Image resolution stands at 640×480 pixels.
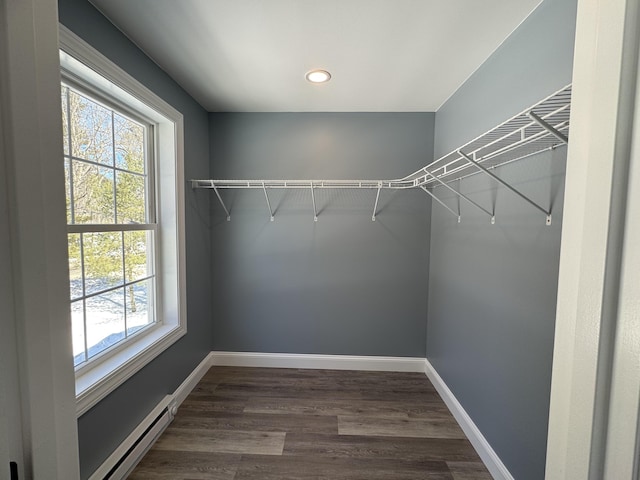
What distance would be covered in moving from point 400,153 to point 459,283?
1.20 m

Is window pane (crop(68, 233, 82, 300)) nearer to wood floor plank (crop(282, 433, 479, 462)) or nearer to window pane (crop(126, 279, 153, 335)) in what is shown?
window pane (crop(126, 279, 153, 335))

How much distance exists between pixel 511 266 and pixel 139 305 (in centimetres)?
225

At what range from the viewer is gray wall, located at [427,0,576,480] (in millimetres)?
1131

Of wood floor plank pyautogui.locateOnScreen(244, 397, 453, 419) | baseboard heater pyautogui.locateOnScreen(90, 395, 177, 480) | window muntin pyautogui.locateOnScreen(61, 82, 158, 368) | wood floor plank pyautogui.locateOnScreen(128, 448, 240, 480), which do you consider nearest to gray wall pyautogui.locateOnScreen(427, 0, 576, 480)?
wood floor plank pyautogui.locateOnScreen(244, 397, 453, 419)

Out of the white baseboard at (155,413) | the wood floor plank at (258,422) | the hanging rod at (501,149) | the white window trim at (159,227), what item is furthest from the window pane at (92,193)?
the wood floor plank at (258,422)

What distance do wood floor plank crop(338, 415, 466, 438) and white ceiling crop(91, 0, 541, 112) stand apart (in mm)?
2340

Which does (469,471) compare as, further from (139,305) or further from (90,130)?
(90,130)

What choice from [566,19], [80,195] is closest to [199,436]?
[80,195]

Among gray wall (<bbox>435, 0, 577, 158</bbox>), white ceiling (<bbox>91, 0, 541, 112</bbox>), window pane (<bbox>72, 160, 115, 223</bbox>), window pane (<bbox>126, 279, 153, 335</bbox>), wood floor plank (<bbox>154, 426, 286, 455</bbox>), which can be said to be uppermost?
white ceiling (<bbox>91, 0, 541, 112</bbox>)

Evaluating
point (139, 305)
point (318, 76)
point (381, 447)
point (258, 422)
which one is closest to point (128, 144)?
point (139, 305)

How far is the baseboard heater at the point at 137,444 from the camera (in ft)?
4.33

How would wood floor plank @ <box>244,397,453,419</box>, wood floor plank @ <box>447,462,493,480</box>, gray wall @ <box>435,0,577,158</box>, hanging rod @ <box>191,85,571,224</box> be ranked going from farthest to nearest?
wood floor plank @ <box>244,397,453,419</box>
wood floor plank @ <box>447,462,493,480</box>
gray wall @ <box>435,0,577,158</box>
hanging rod @ <box>191,85,571,224</box>

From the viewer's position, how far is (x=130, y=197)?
169cm

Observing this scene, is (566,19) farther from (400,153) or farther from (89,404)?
(89,404)
